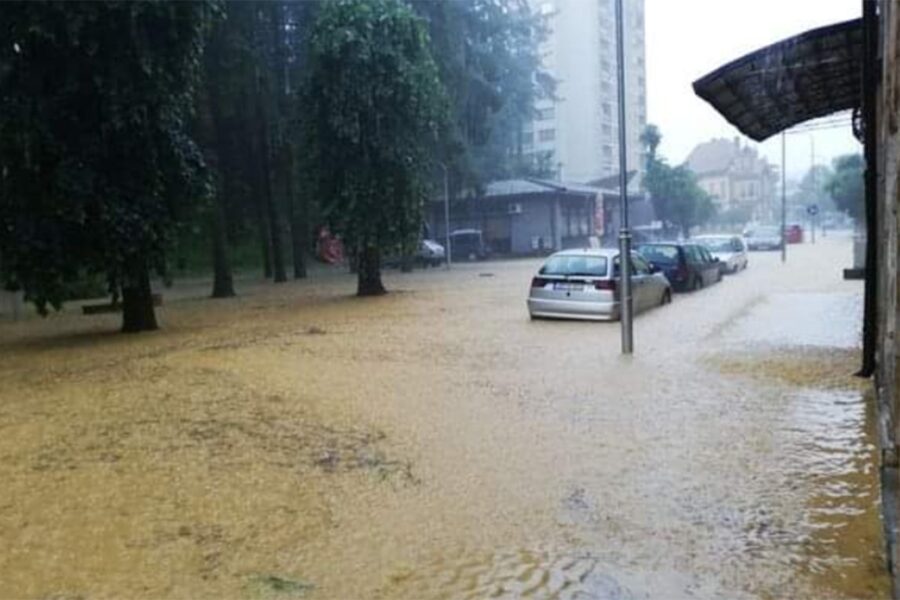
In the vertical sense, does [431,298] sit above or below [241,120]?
below

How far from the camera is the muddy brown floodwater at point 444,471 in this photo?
4.55m

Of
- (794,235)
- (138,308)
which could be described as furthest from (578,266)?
(794,235)

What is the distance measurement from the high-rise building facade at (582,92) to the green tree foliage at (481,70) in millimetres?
32920

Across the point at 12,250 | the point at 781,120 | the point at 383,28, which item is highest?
the point at 383,28

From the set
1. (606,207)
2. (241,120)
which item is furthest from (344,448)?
(606,207)

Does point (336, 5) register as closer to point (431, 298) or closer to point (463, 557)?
point (431, 298)

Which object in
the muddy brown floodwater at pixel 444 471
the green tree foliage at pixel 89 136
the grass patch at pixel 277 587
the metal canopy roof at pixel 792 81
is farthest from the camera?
the green tree foliage at pixel 89 136

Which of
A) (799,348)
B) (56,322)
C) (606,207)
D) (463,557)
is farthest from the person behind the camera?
(606,207)

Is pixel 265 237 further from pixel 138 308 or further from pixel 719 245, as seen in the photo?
pixel 719 245

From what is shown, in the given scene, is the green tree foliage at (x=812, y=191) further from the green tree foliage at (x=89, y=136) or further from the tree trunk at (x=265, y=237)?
the green tree foliage at (x=89, y=136)

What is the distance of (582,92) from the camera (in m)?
85.7

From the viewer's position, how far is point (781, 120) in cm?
1454

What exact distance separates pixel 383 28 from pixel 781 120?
10.7 meters

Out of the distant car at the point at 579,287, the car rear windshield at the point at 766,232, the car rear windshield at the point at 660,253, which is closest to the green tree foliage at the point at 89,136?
the distant car at the point at 579,287
